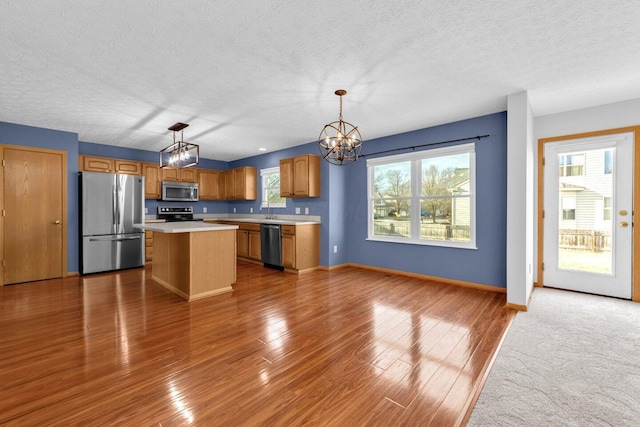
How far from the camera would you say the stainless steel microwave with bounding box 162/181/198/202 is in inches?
253

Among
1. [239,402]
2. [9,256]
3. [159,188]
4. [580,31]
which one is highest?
[580,31]

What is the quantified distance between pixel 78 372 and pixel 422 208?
4554mm

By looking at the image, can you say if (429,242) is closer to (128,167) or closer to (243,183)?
(243,183)

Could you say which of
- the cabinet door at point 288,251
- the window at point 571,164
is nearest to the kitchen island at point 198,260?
the cabinet door at point 288,251

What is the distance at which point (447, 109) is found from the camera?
381cm

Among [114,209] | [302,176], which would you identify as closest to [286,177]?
[302,176]

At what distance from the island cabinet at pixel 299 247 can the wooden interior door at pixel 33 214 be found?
3.69m

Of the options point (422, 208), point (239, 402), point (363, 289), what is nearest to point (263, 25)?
point (239, 402)

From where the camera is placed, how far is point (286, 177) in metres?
5.90

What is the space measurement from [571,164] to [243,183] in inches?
243

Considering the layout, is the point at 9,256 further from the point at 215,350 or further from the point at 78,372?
the point at 215,350

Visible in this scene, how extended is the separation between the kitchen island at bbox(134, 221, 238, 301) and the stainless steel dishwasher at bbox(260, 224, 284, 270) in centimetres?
138

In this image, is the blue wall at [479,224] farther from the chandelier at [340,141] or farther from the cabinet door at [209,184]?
the cabinet door at [209,184]

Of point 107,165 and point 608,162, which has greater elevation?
point 107,165
